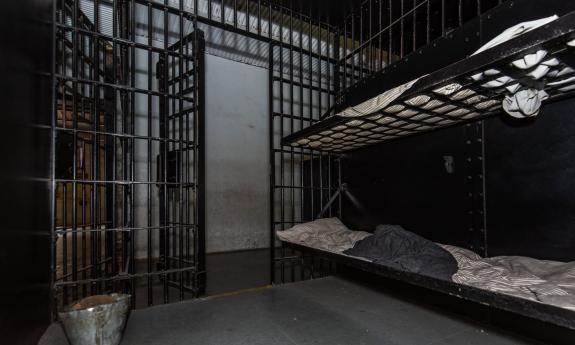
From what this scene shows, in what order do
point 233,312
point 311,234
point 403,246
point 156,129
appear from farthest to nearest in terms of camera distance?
point 156,129, point 311,234, point 233,312, point 403,246

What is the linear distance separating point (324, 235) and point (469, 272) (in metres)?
1.84

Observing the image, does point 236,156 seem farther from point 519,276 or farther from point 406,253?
point 519,276

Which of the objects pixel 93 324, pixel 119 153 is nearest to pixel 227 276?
pixel 93 324

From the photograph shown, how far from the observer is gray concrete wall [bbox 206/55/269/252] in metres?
6.55

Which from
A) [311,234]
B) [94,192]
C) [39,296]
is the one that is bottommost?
[39,296]

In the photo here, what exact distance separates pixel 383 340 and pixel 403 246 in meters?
0.78

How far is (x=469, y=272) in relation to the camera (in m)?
2.11

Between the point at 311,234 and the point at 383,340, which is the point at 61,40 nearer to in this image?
the point at 311,234

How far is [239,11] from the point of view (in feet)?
17.2

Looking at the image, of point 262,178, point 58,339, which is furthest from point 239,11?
point 58,339

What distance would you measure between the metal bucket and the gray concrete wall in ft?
13.8

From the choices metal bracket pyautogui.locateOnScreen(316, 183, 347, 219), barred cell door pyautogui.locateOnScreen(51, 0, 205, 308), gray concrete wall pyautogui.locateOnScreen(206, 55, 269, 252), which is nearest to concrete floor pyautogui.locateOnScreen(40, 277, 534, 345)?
barred cell door pyautogui.locateOnScreen(51, 0, 205, 308)

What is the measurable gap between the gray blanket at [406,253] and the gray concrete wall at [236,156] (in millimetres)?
4209

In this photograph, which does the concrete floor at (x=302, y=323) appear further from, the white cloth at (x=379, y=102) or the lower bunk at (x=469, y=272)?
the white cloth at (x=379, y=102)
